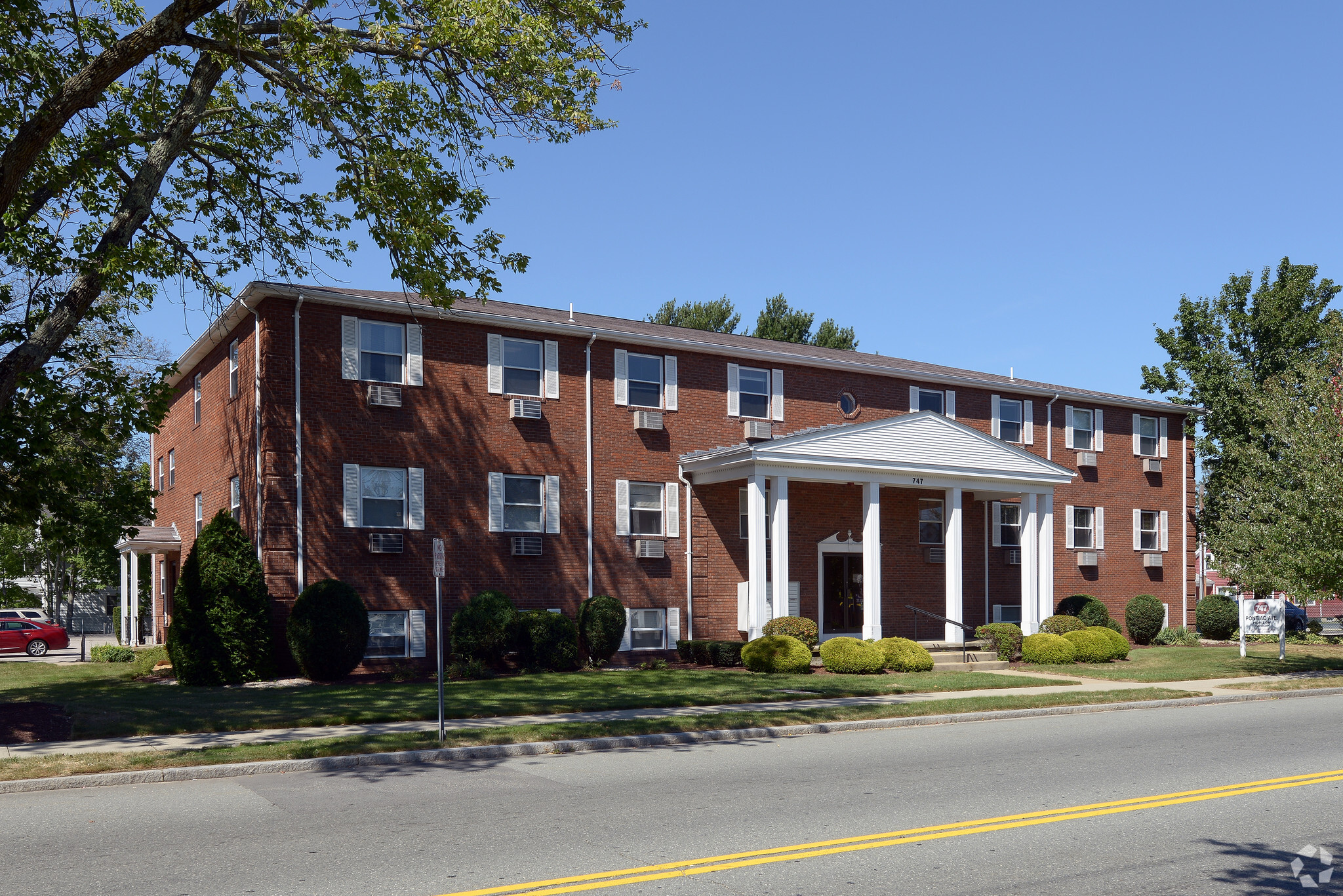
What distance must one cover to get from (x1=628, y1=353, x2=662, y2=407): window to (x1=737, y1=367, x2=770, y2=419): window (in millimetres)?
2279

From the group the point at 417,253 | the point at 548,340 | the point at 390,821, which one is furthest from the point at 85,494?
the point at 390,821

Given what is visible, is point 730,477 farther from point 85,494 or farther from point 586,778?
point 586,778

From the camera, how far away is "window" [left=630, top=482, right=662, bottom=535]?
26000mm

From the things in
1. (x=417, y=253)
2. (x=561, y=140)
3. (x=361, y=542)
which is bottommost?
(x=361, y=542)

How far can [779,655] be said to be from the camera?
74.1 ft

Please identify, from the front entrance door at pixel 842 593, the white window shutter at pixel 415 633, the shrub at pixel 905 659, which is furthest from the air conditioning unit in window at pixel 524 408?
the shrub at pixel 905 659

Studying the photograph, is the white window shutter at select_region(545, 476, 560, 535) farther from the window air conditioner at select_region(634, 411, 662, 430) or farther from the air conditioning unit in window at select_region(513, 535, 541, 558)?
the window air conditioner at select_region(634, 411, 662, 430)

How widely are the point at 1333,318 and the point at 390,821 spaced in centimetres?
2297

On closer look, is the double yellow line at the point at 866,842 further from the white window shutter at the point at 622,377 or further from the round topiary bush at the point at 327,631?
the white window shutter at the point at 622,377

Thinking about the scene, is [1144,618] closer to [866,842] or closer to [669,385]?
[669,385]

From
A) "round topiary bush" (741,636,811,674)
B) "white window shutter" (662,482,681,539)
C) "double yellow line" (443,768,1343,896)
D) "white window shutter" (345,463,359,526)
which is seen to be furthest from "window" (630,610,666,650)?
"double yellow line" (443,768,1343,896)

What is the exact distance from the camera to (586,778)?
10.8 meters

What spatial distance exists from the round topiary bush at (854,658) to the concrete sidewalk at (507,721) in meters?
3.33

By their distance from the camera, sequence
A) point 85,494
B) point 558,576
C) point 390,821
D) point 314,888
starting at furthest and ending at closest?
1. point 558,576
2. point 85,494
3. point 390,821
4. point 314,888
